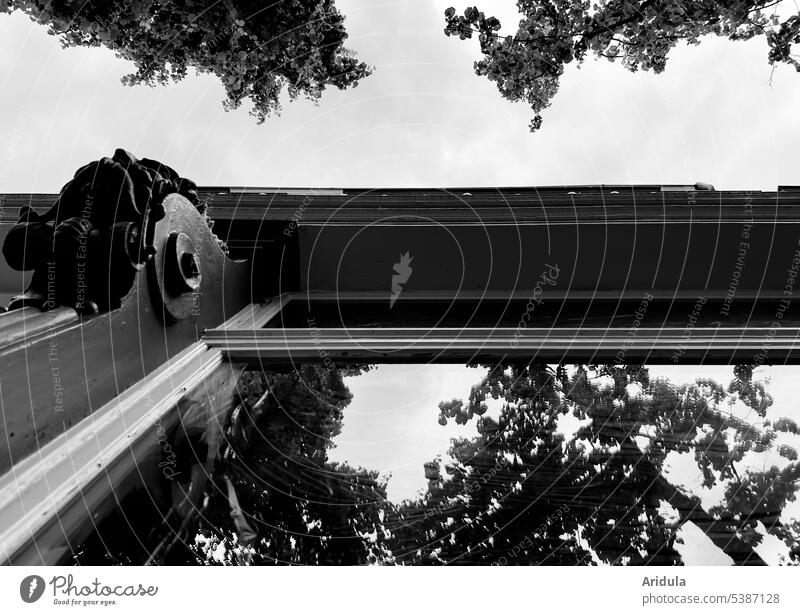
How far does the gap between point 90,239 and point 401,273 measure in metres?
2.26

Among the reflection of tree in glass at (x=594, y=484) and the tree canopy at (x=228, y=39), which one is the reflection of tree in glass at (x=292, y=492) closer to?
the reflection of tree in glass at (x=594, y=484)

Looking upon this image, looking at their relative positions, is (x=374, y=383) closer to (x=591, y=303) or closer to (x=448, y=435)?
(x=448, y=435)

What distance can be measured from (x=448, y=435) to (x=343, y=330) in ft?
3.39

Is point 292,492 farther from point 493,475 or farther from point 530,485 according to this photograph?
point 530,485

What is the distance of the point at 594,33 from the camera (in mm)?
3965

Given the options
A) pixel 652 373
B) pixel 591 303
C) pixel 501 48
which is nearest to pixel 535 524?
pixel 652 373

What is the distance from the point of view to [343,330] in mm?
2617

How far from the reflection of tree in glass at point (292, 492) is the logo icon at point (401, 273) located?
5.39 ft
